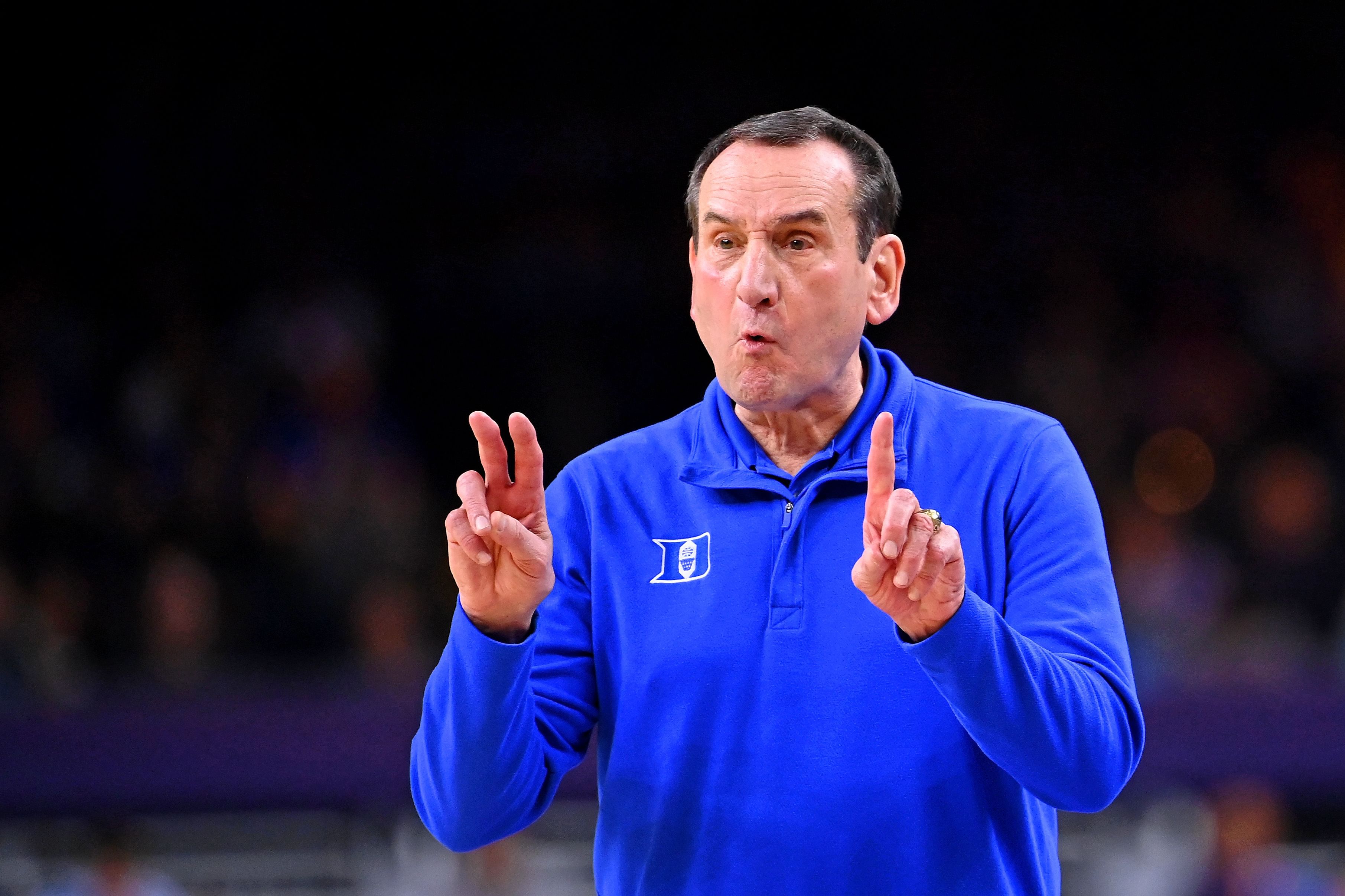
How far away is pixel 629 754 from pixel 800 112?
1.00m

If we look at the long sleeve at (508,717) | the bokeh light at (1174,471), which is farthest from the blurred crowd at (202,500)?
the long sleeve at (508,717)

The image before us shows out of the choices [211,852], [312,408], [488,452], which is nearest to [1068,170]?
[312,408]

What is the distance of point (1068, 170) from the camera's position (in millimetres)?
8898

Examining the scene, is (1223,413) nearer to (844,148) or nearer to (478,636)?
(844,148)

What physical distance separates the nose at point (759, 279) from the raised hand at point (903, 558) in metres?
0.37

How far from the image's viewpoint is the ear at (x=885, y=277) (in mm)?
2271

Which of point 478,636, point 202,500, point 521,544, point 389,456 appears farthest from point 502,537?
point 389,456

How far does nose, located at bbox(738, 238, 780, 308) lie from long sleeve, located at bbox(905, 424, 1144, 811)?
17.3 inches

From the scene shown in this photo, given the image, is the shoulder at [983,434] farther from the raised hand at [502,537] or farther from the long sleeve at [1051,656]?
the raised hand at [502,537]

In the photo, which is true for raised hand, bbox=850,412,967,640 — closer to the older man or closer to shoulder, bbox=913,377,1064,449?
the older man

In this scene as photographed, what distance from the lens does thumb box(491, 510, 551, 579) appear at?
1.88 meters

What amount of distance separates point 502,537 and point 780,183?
676 millimetres

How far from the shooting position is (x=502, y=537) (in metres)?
1.88

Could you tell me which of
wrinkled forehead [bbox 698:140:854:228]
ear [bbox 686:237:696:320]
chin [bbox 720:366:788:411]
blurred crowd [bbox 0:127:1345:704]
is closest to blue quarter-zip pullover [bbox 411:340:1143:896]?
chin [bbox 720:366:788:411]
